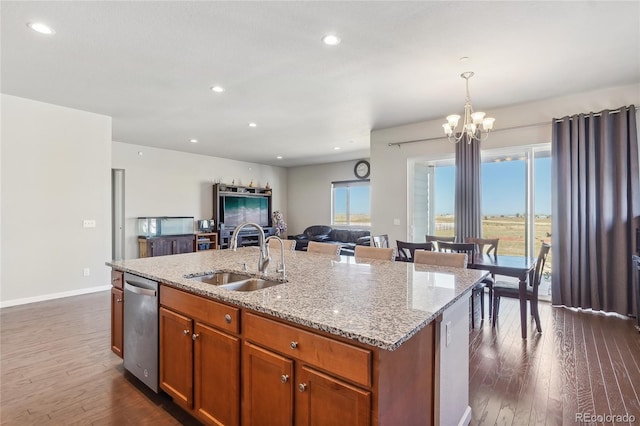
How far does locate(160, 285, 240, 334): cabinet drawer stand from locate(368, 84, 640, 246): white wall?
4107 mm

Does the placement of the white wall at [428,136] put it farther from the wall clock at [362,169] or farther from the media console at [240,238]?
the media console at [240,238]

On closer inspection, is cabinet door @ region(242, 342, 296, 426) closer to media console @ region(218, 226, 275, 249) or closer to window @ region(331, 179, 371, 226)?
media console @ region(218, 226, 275, 249)

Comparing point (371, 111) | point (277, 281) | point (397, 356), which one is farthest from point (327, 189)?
point (397, 356)

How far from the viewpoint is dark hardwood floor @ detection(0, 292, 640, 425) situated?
203 cm

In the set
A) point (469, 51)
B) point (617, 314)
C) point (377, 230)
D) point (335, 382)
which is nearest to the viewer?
point (335, 382)

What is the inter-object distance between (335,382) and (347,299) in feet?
1.38

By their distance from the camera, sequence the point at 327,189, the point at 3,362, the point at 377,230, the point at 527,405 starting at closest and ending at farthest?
the point at 527,405 < the point at 3,362 < the point at 377,230 < the point at 327,189

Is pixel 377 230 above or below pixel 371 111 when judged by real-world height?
below

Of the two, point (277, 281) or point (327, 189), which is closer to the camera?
point (277, 281)

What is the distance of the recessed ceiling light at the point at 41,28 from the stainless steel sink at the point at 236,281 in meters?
2.46

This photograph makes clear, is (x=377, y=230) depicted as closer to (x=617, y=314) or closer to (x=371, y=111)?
(x=371, y=111)

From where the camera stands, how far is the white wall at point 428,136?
398cm

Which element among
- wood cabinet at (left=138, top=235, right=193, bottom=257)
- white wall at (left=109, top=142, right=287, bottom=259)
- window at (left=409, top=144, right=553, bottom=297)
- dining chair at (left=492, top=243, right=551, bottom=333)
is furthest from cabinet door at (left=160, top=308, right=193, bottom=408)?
white wall at (left=109, top=142, right=287, bottom=259)

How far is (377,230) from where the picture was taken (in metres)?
5.91
